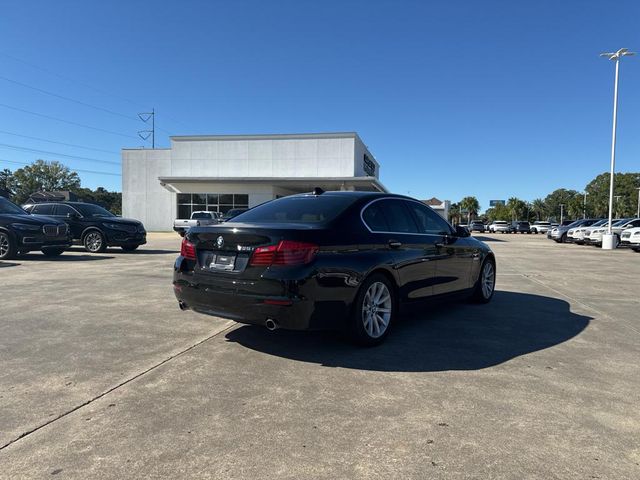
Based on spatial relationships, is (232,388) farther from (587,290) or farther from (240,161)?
(240,161)

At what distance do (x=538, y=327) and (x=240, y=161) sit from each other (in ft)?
117

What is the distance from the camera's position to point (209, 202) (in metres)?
38.4

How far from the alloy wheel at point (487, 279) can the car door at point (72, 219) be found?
12.8 metres

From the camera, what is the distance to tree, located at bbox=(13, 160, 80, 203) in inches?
4053

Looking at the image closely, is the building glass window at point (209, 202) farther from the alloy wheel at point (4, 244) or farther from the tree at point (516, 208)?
the tree at point (516, 208)

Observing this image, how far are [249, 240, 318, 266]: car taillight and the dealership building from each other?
31434 millimetres

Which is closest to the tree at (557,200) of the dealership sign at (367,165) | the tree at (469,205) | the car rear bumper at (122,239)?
the tree at (469,205)

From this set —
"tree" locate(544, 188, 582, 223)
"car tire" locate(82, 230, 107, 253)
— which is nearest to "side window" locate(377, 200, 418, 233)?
"car tire" locate(82, 230, 107, 253)

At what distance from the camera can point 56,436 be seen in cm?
282

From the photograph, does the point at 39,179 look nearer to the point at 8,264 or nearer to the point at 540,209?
the point at 8,264

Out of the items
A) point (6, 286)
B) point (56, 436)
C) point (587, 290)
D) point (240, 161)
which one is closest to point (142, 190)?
point (240, 161)

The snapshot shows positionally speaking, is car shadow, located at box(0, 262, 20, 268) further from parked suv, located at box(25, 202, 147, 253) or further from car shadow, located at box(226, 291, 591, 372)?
car shadow, located at box(226, 291, 591, 372)

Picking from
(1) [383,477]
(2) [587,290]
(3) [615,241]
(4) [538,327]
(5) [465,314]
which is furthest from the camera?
(3) [615,241]

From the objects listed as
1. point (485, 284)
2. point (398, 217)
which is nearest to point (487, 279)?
point (485, 284)
